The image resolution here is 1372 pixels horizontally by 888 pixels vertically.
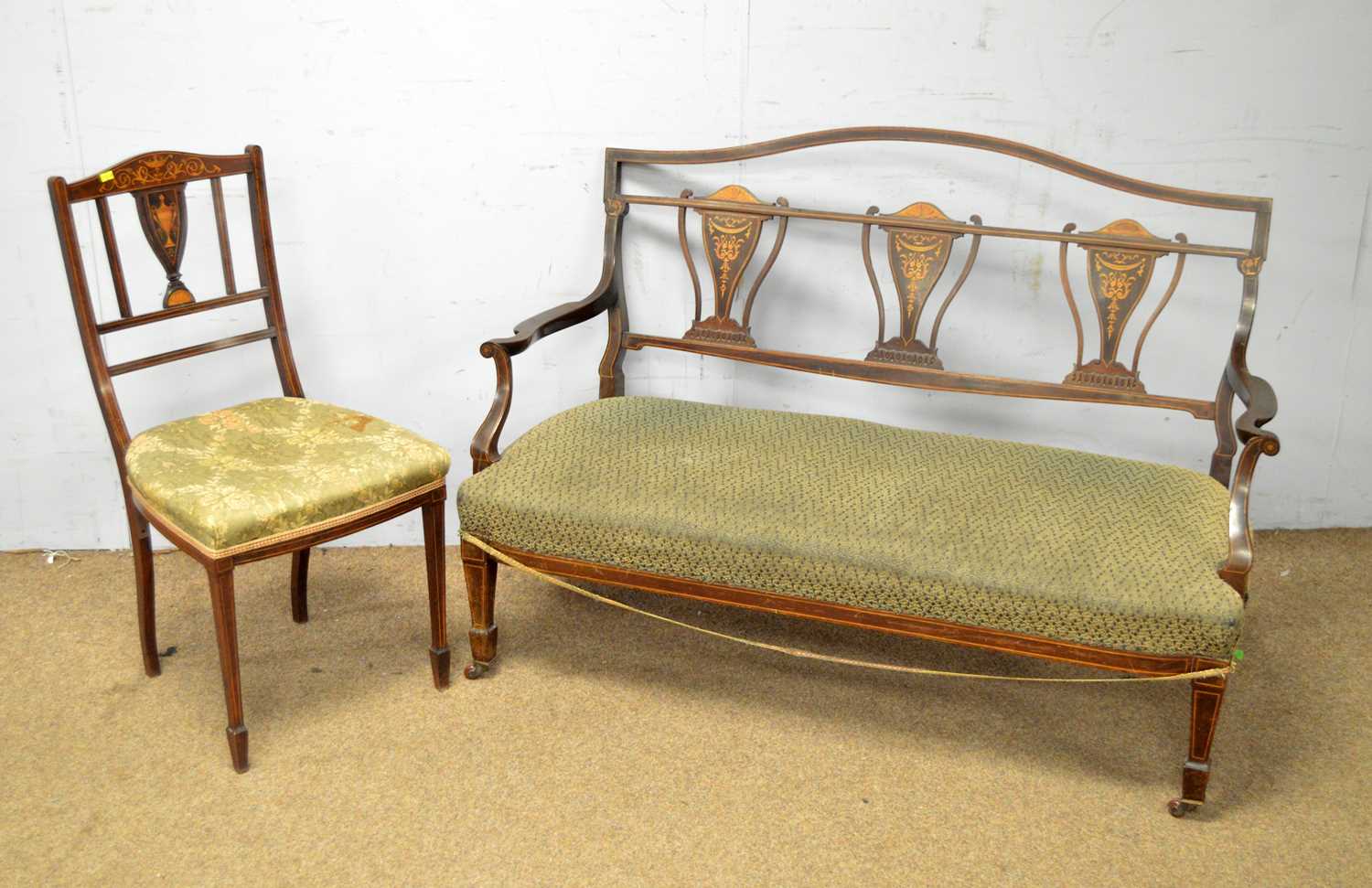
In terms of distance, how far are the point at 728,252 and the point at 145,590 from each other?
1371mm

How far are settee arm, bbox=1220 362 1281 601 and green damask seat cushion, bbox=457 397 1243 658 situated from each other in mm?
35

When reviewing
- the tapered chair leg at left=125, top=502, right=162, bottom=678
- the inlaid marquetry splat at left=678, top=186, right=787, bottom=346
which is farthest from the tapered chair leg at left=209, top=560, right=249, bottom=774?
the inlaid marquetry splat at left=678, top=186, right=787, bottom=346

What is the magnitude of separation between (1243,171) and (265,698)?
238 centimetres

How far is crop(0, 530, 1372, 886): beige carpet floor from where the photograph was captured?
2.00 m

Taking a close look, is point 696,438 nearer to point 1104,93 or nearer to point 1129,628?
point 1129,628

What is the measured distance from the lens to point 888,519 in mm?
2188

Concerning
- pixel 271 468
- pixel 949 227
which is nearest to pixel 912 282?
pixel 949 227

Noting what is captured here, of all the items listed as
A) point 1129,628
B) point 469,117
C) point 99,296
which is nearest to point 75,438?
point 99,296

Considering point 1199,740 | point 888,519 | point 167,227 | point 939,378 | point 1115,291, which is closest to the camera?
point 1199,740

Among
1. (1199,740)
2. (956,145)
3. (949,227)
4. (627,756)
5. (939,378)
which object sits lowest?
(627,756)

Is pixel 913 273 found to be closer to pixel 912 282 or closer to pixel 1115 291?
pixel 912 282

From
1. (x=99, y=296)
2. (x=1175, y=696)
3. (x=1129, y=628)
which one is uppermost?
(x=99, y=296)

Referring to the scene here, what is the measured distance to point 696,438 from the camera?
2.48 metres

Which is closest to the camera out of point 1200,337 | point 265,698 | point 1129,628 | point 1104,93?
point 1129,628
